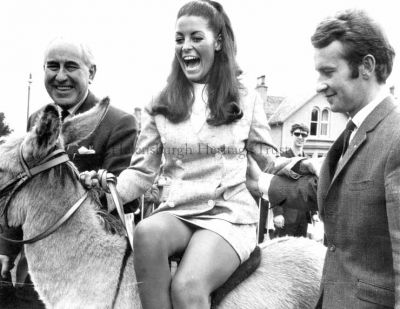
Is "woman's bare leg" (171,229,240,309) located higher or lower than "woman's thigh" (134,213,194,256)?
lower

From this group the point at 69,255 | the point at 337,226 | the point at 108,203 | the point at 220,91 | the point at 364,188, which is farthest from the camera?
the point at 108,203

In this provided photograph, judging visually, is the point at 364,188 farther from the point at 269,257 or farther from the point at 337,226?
the point at 269,257

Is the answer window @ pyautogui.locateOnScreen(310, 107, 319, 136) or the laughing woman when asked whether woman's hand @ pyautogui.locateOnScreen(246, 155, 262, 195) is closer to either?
the laughing woman

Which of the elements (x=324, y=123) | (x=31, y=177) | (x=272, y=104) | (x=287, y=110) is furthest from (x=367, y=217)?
(x=272, y=104)

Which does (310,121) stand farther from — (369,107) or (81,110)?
(369,107)

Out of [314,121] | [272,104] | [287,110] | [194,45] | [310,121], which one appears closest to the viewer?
[194,45]

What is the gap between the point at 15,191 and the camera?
3225 millimetres

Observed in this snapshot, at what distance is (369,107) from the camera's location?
2492 millimetres

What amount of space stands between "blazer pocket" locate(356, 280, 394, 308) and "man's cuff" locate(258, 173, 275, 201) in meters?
1.00

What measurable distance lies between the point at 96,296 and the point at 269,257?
4.28ft

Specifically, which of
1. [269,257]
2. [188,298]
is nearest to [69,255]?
[188,298]

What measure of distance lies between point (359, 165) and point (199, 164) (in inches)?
48.6

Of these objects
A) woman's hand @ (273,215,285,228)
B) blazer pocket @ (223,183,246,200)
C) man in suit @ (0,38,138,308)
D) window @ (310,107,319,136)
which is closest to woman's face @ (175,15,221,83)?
blazer pocket @ (223,183,246,200)

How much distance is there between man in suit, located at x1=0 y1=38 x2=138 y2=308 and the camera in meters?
4.07
